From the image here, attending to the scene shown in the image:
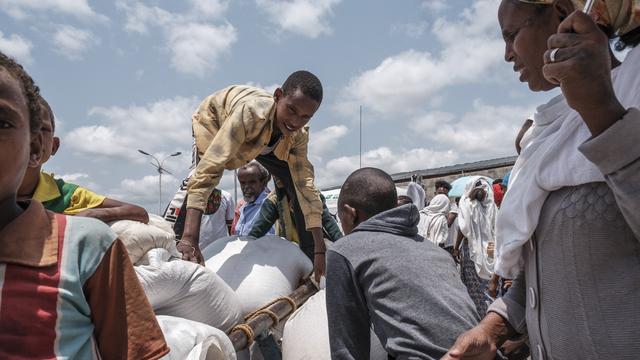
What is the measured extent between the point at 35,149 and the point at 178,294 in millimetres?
1030

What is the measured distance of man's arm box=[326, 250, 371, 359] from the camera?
67.8 inches

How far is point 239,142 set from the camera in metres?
2.61

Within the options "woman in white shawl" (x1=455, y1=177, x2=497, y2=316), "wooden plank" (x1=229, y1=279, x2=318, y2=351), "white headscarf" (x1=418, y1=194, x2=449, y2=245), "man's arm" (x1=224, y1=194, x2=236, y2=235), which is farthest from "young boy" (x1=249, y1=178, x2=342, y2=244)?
"white headscarf" (x1=418, y1=194, x2=449, y2=245)

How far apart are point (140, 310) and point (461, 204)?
5562mm

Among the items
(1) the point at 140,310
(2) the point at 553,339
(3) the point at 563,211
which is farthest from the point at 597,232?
(1) the point at 140,310

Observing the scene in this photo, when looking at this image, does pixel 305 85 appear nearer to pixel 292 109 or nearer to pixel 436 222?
pixel 292 109

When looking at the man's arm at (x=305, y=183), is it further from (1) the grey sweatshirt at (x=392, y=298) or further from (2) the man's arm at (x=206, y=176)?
(1) the grey sweatshirt at (x=392, y=298)

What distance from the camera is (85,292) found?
0.89 meters

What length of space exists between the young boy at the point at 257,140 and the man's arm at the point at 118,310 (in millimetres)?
1433

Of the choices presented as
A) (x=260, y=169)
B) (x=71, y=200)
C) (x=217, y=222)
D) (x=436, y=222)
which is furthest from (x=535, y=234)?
(x=436, y=222)

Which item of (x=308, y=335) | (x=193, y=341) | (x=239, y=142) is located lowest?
(x=308, y=335)

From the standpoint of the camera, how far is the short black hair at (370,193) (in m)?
2.06

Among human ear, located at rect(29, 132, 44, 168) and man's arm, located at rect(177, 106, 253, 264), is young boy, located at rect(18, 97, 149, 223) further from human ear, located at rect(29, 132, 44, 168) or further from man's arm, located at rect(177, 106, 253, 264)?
human ear, located at rect(29, 132, 44, 168)

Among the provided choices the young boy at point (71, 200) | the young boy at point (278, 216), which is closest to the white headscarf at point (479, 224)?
the young boy at point (278, 216)
